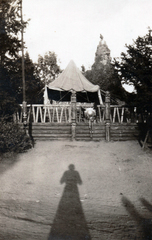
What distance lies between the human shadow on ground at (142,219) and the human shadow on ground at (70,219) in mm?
1067

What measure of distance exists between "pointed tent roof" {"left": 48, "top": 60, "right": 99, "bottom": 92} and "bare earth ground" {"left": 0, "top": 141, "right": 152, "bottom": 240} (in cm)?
639

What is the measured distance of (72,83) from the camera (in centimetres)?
1680

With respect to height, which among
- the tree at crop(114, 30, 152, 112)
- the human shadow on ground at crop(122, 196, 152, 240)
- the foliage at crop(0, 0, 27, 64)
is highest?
the foliage at crop(0, 0, 27, 64)

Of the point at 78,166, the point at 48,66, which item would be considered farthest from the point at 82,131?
the point at 48,66

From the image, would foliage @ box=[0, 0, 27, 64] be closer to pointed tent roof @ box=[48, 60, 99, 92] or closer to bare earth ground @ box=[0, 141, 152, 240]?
pointed tent roof @ box=[48, 60, 99, 92]

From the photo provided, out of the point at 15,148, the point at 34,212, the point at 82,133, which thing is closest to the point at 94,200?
the point at 34,212

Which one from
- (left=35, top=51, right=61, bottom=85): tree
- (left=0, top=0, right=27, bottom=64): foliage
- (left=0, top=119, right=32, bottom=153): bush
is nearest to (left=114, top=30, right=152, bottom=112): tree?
(left=0, top=119, right=32, bottom=153): bush

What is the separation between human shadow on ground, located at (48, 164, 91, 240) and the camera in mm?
3937

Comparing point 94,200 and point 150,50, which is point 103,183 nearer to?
point 94,200

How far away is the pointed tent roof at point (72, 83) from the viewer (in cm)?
1647

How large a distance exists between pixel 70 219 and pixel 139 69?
705 cm

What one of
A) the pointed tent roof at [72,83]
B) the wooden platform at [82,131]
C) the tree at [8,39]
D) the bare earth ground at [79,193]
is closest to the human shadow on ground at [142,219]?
the bare earth ground at [79,193]

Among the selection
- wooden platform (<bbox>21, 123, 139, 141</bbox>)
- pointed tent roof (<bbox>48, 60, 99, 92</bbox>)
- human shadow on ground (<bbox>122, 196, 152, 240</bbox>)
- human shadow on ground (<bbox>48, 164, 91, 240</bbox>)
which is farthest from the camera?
pointed tent roof (<bbox>48, 60, 99, 92</bbox>)

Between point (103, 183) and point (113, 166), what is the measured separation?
152cm
